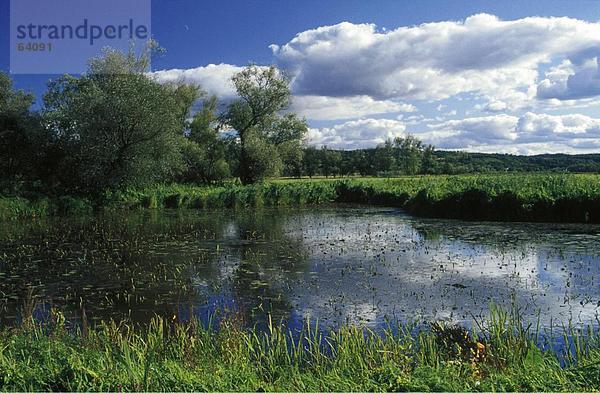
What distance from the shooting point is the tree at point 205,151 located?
48.4 metres

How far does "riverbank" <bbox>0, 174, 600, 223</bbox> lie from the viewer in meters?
23.2

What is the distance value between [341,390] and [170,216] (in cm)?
2681

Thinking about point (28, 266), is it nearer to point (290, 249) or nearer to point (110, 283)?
point (110, 283)

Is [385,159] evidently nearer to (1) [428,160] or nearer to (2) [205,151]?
(1) [428,160]

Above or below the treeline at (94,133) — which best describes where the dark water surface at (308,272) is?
below

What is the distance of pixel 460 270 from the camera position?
13547mm

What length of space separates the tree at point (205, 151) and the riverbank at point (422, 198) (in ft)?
10.8

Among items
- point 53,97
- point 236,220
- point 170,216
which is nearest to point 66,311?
point 236,220

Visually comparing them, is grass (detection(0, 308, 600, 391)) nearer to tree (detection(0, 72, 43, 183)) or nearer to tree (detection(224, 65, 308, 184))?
tree (detection(0, 72, 43, 183))

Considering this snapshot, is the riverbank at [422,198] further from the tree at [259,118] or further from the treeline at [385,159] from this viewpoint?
the treeline at [385,159]

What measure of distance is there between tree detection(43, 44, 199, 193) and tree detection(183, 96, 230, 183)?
10395 mm

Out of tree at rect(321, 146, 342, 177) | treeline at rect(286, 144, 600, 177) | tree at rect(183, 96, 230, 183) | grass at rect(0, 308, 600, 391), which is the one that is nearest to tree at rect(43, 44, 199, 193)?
tree at rect(183, 96, 230, 183)

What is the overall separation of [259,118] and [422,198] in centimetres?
2771

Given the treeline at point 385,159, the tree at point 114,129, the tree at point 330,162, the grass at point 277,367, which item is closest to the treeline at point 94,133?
the tree at point 114,129
